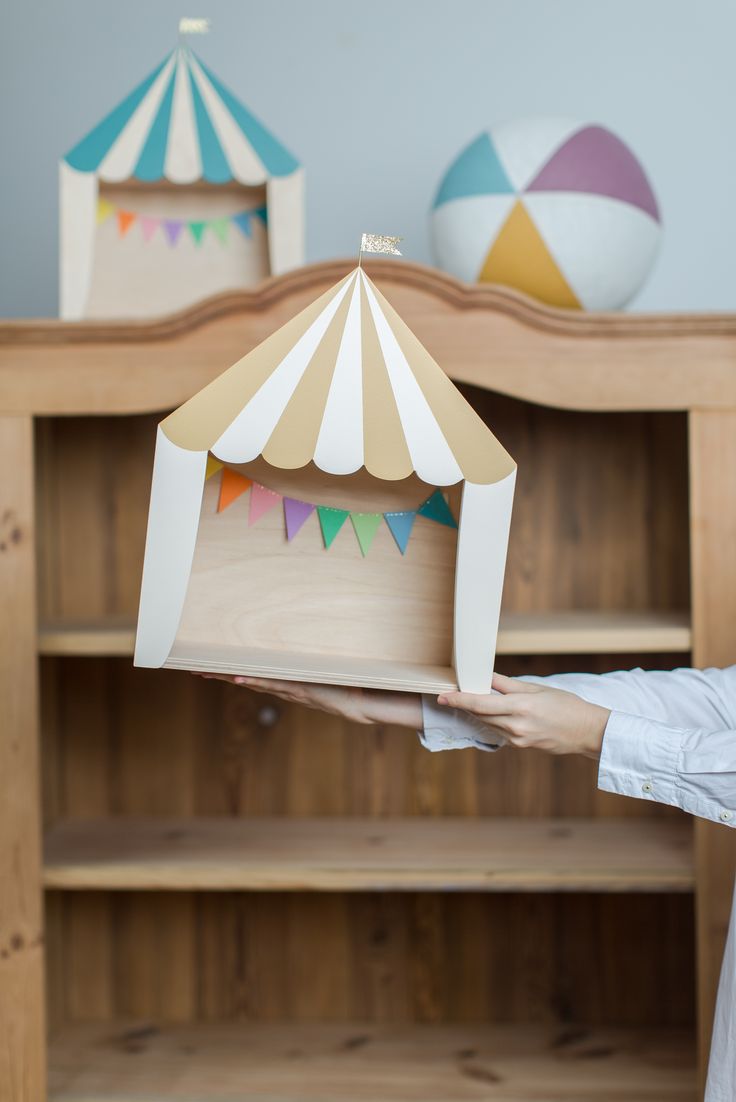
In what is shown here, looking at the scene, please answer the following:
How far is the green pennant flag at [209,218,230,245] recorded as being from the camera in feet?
5.10

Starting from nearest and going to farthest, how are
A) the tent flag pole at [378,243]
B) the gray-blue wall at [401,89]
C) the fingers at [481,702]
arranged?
the tent flag pole at [378,243], the fingers at [481,702], the gray-blue wall at [401,89]

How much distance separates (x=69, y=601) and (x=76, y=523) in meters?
0.13

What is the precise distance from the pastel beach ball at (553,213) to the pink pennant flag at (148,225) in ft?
1.42

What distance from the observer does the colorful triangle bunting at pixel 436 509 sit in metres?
1.17

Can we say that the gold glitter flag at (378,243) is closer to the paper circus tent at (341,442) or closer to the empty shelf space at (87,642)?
the paper circus tent at (341,442)

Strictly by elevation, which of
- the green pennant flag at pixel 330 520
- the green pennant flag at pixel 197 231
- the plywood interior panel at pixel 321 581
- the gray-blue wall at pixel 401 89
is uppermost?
the gray-blue wall at pixel 401 89

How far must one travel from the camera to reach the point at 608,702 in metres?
1.13

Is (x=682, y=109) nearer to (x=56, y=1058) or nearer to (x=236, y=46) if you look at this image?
(x=236, y=46)

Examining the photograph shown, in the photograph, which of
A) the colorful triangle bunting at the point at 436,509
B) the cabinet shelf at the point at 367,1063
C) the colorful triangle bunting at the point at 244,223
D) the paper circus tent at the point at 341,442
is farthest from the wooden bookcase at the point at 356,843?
the paper circus tent at the point at 341,442

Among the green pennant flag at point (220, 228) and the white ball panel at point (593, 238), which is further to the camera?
the green pennant flag at point (220, 228)

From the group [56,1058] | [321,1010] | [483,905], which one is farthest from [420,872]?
[56,1058]

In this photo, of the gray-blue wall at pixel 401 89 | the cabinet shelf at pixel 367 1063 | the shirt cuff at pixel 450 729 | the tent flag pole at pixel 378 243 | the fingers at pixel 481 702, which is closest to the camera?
the tent flag pole at pixel 378 243

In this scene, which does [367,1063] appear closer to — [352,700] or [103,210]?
[352,700]

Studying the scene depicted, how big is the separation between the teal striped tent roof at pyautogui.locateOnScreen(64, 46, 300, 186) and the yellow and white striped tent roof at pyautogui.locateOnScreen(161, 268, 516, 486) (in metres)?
0.58
